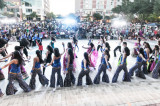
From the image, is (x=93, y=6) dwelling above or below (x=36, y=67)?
above

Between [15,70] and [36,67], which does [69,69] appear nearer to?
[36,67]

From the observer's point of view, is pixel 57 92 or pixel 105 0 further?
pixel 105 0

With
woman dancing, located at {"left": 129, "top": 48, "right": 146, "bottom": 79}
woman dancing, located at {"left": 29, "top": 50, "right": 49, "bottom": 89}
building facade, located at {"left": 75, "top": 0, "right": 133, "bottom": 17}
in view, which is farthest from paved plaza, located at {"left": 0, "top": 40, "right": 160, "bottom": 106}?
building facade, located at {"left": 75, "top": 0, "right": 133, "bottom": 17}

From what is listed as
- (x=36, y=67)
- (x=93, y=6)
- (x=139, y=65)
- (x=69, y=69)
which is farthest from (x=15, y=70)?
(x=93, y=6)

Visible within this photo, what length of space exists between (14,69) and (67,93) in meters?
1.95

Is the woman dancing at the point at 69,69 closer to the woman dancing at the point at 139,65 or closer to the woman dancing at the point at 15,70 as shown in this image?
the woman dancing at the point at 15,70

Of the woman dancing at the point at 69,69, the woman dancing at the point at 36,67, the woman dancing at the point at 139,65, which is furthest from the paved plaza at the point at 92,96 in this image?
the woman dancing at the point at 139,65

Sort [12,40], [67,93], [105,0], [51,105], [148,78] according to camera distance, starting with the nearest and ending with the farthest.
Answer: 1. [51,105]
2. [67,93]
3. [148,78]
4. [12,40]
5. [105,0]

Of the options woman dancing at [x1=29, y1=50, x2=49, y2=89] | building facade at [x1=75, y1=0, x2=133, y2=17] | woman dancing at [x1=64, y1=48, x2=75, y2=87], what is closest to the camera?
woman dancing at [x1=29, y1=50, x2=49, y2=89]

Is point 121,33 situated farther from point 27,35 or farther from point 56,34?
point 27,35

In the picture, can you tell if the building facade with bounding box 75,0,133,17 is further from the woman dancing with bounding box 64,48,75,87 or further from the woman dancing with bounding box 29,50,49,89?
the woman dancing with bounding box 29,50,49,89


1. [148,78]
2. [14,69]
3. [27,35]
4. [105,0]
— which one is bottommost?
[148,78]

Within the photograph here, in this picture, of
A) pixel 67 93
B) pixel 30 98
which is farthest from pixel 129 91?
pixel 30 98

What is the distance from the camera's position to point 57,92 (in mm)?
4914
